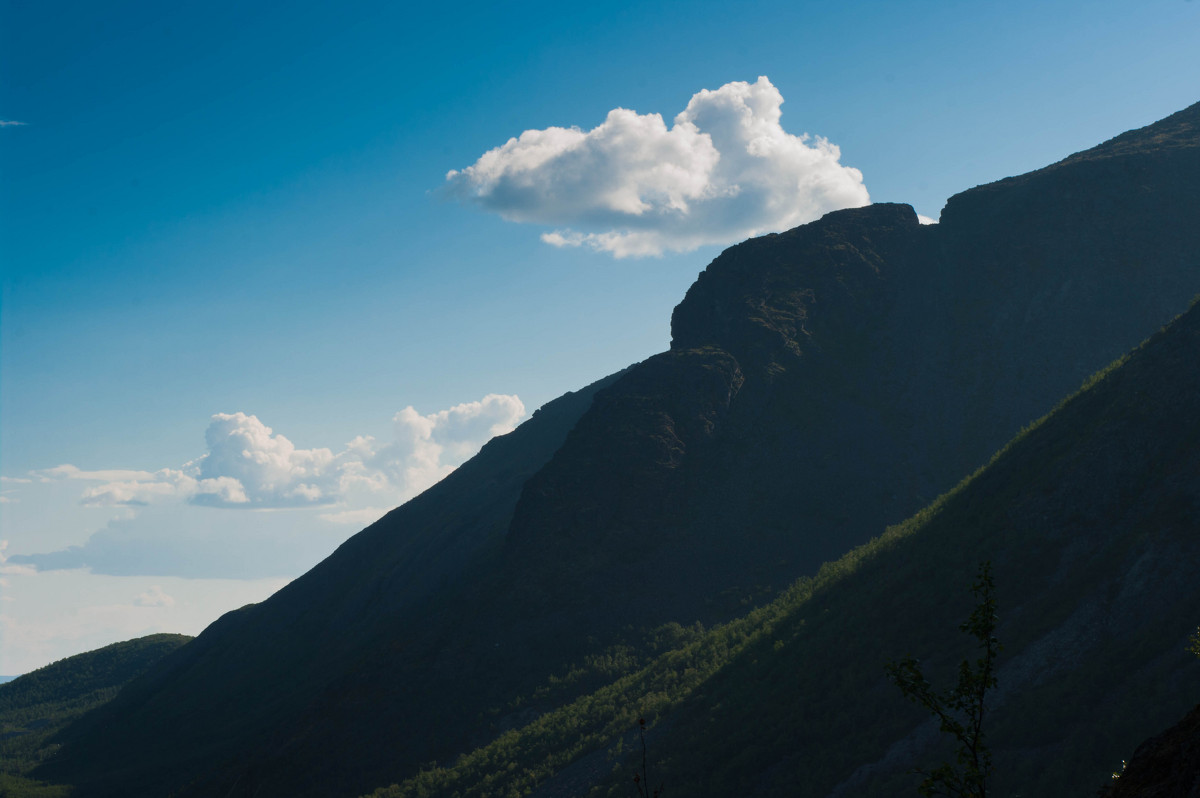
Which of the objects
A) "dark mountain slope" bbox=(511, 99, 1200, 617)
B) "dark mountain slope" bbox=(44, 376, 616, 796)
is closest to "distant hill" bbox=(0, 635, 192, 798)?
"dark mountain slope" bbox=(44, 376, 616, 796)

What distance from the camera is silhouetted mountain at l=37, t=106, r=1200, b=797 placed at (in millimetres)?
71125

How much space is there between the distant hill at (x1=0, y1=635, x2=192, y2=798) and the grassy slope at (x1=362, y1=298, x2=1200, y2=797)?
311 feet

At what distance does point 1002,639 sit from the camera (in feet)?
135

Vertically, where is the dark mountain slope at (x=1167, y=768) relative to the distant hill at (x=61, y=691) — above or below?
below

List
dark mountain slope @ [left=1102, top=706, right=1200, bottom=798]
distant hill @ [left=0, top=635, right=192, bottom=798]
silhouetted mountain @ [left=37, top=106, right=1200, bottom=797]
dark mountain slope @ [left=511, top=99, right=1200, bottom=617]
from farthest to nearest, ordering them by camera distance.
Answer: distant hill @ [left=0, top=635, right=192, bottom=798], dark mountain slope @ [left=511, top=99, right=1200, bottom=617], silhouetted mountain @ [left=37, top=106, right=1200, bottom=797], dark mountain slope @ [left=1102, top=706, right=1200, bottom=798]

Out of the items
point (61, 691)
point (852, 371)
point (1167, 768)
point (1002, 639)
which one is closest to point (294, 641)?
point (61, 691)

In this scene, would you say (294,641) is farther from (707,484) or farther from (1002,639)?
(1002,639)

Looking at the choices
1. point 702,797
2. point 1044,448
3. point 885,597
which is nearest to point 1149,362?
point 1044,448

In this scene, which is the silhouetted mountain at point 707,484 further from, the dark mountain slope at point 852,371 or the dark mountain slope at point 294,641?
the dark mountain slope at point 294,641

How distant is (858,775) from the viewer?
37062 millimetres

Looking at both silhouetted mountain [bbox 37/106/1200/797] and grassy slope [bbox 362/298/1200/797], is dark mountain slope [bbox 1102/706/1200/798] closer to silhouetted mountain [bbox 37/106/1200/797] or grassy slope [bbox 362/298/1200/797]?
grassy slope [bbox 362/298/1200/797]

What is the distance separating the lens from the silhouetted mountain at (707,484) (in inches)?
2800

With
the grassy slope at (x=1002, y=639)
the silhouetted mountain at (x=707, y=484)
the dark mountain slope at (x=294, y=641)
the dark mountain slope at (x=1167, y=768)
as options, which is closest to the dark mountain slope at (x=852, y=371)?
the silhouetted mountain at (x=707, y=484)

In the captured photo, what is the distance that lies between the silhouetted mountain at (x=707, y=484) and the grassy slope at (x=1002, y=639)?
143 inches
